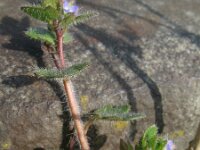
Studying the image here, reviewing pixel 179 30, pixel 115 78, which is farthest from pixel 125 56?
pixel 179 30

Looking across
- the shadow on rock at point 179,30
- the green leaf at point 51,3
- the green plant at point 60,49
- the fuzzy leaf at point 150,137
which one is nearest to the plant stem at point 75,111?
the green plant at point 60,49

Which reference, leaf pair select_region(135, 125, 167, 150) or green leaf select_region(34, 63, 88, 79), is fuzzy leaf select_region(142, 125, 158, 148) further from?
green leaf select_region(34, 63, 88, 79)

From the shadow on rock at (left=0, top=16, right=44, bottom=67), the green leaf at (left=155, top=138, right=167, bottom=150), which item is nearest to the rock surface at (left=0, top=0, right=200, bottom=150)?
the shadow on rock at (left=0, top=16, right=44, bottom=67)

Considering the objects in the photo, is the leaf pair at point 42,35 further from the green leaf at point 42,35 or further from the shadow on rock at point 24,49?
the shadow on rock at point 24,49

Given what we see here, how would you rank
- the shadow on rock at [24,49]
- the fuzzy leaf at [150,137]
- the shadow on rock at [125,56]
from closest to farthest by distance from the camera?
the fuzzy leaf at [150,137] → the shadow on rock at [24,49] → the shadow on rock at [125,56]

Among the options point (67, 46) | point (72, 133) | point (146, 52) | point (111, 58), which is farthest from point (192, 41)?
point (72, 133)

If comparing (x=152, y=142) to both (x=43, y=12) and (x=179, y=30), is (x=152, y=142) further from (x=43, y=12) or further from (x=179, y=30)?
(x=179, y=30)
